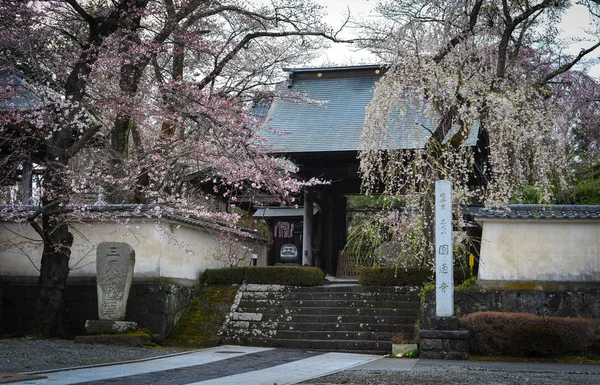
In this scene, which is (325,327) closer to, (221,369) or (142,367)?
(221,369)

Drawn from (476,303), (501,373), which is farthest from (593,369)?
(476,303)

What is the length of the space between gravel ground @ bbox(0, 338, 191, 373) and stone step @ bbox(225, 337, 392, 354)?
6.43 feet

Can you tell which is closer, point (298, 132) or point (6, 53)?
point (6, 53)

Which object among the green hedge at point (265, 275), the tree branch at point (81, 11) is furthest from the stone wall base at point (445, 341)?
the tree branch at point (81, 11)

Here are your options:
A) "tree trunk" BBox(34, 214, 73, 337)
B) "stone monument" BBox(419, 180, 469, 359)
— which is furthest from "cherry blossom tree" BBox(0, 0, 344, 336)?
"stone monument" BBox(419, 180, 469, 359)

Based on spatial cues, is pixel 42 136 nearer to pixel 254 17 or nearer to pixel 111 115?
pixel 111 115

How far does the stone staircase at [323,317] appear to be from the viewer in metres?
12.8

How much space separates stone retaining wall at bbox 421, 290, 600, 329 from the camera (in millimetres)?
11453

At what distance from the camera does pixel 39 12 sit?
1146 cm

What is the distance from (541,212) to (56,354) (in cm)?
900

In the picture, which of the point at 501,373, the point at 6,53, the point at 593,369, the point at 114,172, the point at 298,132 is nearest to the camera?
the point at 501,373

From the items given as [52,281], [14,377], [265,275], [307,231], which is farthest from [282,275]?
[14,377]

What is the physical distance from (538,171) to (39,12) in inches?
371

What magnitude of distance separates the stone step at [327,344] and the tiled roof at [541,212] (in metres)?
3.19
